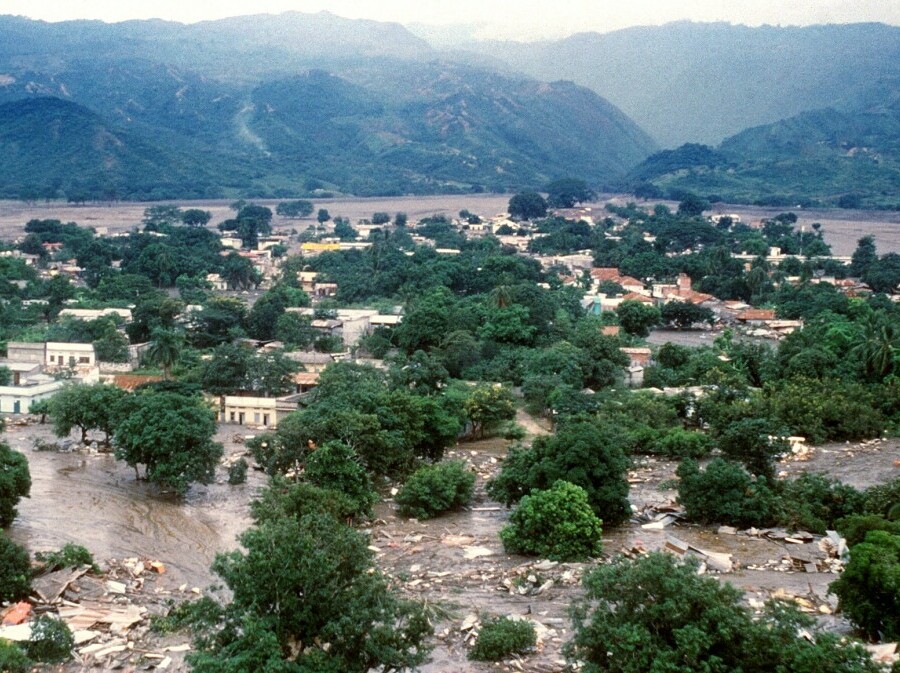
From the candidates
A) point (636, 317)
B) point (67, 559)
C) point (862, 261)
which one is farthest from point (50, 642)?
point (862, 261)

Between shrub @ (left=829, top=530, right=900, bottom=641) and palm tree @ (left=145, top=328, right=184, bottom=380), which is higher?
shrub @ (left=829, top=530, right=900, bottom=641)

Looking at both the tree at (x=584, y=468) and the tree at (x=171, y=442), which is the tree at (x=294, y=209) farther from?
the tree at (x=584, y=468)

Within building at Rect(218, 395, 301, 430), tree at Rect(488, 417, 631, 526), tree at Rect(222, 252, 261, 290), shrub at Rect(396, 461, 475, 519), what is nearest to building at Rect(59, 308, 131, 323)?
tree at Rect(222, 252, 261, 290)

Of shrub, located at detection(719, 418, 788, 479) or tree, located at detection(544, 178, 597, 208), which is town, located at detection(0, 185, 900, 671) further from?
tree, located at detection(544, 178, 597, 208)

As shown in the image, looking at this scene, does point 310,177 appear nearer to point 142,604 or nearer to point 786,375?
point 786,375

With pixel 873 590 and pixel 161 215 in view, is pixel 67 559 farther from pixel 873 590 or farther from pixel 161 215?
pixel 161 215

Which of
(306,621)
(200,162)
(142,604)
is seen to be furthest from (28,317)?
(200,162)
